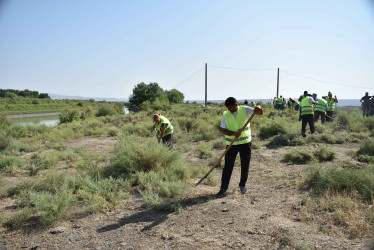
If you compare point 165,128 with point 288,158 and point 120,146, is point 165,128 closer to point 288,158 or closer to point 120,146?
point 120,146

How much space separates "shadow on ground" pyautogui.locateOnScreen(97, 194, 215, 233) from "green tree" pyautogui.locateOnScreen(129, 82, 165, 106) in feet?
→ 117

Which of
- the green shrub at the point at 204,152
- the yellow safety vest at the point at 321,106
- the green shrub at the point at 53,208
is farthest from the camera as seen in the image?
the yellow safety vest at the point at 321,106

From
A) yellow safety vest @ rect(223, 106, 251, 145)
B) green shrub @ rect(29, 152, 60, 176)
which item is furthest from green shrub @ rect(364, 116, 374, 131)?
green shrub @ rect(29, 152, 60, 176)

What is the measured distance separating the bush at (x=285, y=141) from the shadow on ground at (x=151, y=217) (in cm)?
526

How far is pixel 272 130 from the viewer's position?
10.5 meters

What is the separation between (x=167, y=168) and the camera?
5.55 m

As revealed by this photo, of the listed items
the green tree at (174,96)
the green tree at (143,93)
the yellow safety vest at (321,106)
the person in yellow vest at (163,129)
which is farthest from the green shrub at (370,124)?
the green tree at (174,96)

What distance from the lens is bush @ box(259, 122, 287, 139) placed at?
34.0 ft

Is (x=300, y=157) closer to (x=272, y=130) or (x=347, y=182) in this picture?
(x=347, y=182)

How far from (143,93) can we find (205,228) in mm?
37590

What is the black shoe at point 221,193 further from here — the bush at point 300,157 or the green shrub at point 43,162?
the green shrub at point 43,162

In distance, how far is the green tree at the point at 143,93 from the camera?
129ft

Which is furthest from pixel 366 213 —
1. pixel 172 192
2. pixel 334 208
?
pixel 172 192

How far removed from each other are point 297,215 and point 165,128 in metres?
4.16
